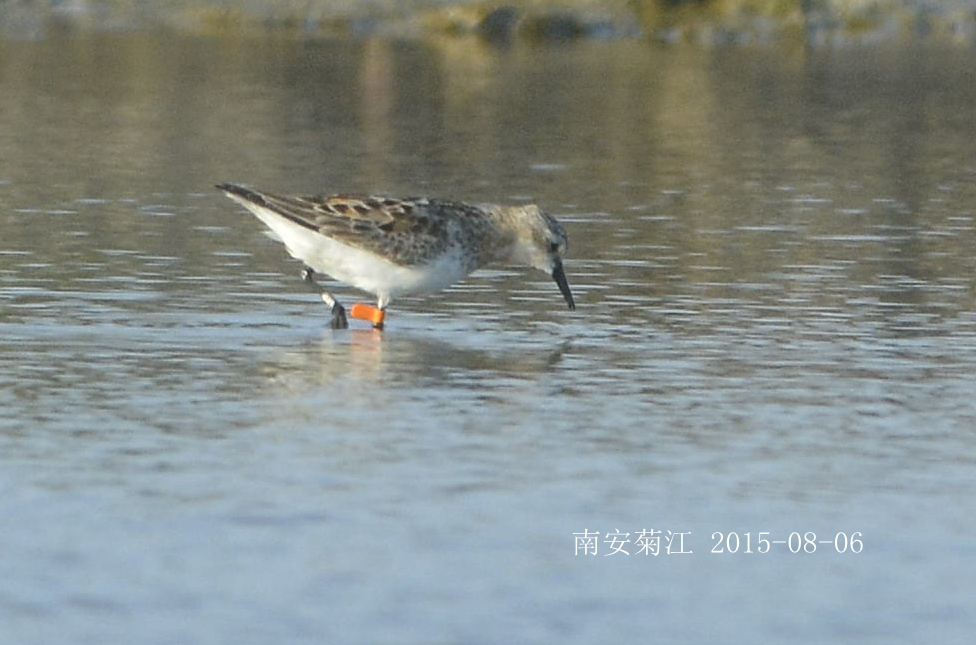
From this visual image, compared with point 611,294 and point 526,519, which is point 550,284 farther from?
point 526,519

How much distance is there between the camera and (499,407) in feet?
49.9

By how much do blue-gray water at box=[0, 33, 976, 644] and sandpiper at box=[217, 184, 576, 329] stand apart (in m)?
0.46

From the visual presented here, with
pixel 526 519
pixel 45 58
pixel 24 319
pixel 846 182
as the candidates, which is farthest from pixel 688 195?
pixel 45 58

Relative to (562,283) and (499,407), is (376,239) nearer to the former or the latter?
(562,283)

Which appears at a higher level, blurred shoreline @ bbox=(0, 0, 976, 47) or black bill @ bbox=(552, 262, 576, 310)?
black bill @ bbox=(552, 262, 576, 310)

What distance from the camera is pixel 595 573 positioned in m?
11.2

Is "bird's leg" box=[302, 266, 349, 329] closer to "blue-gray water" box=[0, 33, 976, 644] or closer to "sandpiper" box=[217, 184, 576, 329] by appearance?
"sandpiper" box=[217, 184, 576, 329]

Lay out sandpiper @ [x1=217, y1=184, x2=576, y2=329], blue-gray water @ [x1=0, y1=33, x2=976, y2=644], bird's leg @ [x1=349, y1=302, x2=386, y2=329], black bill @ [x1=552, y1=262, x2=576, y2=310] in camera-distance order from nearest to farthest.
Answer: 1. blue-gray water @ [x1=0, y1=33, x2=976, y2=644]
2. sandpiper @ [x1=217, y1=184, x2=576, y2=329]
3. bird's leg @ [x1=349, y1=302, x2=386, y2=329]
4. black bill @ [x1=552, y1=262, x2=576, y2=310]

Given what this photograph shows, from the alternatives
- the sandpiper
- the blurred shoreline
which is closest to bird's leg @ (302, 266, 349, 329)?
the sandpiper

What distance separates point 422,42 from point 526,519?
143ft

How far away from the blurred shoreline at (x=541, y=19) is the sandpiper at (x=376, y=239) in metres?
37.7

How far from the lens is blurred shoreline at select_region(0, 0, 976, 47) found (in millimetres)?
56625

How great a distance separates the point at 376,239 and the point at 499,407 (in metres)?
3.31

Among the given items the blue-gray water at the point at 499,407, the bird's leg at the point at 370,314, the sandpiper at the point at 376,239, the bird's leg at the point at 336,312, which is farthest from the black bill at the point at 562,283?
the bird's leg at the point at 336,312
